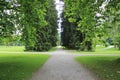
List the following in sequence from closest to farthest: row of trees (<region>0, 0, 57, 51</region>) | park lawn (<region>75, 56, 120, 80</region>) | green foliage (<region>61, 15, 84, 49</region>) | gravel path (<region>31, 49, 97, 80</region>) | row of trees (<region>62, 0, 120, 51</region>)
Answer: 1. gravel path (<region>31, 49, 97, 80</region>)
2. park lawn (<region>75, 56, 120, 80</region>)
3. row of trees (<region>62, 0, 120, 51</region>)
4. row of trees (<region>0, 0, 57, 51</region>)
5. green foliage (<region>61, 15, 84, 49</region>)

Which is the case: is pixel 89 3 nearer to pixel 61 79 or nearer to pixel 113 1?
pixel 113 1

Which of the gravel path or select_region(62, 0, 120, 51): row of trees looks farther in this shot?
select_region(62, 0, 120, 51): row of trees

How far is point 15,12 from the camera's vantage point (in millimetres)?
14445

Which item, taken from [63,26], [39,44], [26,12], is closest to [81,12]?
[26,12]

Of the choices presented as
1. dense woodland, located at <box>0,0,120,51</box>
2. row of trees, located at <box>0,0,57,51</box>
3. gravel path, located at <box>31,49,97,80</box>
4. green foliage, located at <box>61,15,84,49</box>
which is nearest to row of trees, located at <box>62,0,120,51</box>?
dense woodland, located at <box>0,0,120,51</box>

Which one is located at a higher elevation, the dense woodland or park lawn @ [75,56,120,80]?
the dense woodland

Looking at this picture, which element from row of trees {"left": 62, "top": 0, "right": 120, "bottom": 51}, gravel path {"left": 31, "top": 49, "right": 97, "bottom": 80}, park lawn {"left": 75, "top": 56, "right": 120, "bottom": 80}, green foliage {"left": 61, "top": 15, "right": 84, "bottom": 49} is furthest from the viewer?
green foliage {"left": 61, "top": 15, "right": 84, "bottom": 49}

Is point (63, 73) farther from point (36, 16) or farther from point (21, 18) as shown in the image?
point (21, 18)

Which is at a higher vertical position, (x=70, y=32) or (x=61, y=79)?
(x=70, y=32)

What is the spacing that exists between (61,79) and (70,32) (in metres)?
38.5

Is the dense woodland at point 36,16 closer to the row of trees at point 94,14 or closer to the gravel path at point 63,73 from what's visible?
the row of trees at point 94,14

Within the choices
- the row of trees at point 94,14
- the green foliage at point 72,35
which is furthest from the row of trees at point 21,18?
the green foliage at point 72,35

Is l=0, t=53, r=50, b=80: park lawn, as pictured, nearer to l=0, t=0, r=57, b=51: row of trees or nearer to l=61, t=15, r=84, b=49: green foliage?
l=0, t=0, r=57, b=51: row of trees

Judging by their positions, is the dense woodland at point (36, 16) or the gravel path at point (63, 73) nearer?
the gravel path at point (63, 73)
